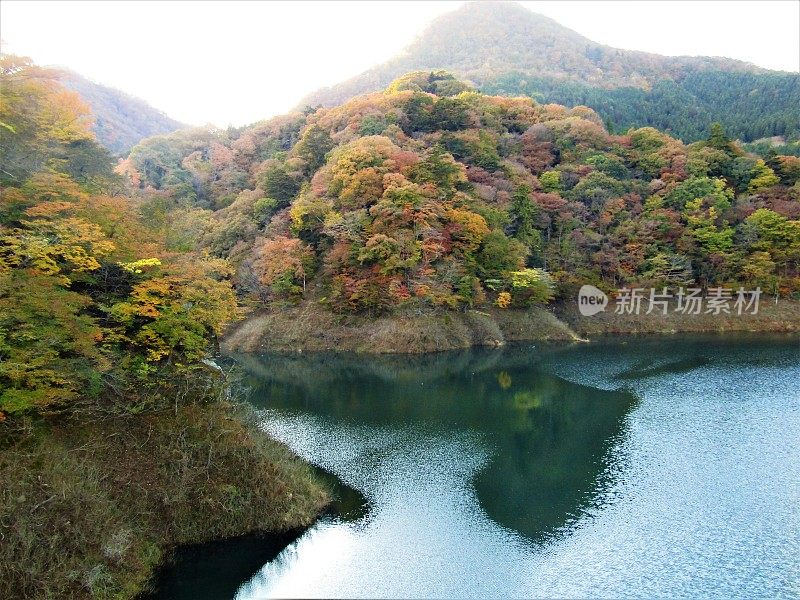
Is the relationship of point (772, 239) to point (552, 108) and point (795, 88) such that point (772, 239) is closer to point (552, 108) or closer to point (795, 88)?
point (552, 108)

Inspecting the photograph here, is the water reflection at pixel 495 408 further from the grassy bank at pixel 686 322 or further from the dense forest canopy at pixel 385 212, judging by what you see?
the grassy bank at pixel 686 322

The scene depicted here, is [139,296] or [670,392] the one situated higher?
[139,296]

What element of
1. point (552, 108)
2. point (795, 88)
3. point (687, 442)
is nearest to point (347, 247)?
point (687, 442)

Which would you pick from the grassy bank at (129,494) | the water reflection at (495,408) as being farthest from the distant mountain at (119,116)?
the grassy bank at (129,494)

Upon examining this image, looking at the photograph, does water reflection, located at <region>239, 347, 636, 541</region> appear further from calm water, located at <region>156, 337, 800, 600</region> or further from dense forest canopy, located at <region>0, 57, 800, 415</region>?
dense forest canopy, located at <region>0, 57, 800, 415</region>

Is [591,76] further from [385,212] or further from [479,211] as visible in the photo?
[385,212]

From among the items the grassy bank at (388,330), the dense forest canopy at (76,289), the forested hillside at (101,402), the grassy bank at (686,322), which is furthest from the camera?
the grassy bank at (686,322)
